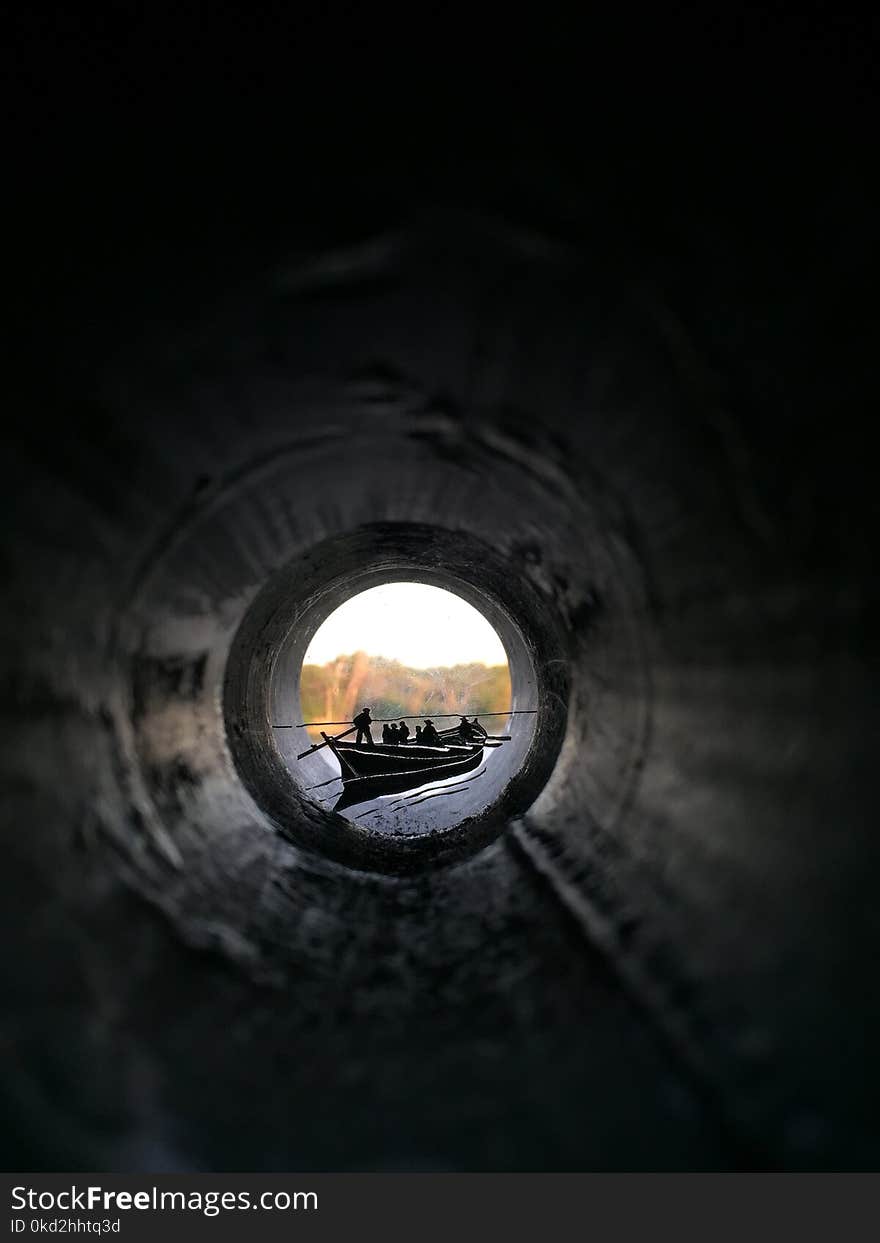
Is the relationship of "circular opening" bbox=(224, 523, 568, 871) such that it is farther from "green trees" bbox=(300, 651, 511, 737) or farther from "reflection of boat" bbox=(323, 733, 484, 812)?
"green trees" bbox=(300, 651, 511, 737)

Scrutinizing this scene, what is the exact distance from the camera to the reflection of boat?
20.1 ft

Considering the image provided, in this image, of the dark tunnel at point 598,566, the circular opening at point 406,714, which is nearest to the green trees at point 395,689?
the circular opening at point 406,714

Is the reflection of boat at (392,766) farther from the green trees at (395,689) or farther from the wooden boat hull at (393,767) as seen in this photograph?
the green trees at (395,689)

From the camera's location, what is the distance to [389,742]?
7.25 meters

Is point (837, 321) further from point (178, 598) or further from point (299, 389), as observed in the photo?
point (178, 598)

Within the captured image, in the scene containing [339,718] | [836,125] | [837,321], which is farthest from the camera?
Answer: [339,718]

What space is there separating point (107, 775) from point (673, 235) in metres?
1.88

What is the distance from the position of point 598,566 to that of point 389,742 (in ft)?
15.1

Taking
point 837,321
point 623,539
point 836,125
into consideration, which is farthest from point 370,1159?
point 836,125

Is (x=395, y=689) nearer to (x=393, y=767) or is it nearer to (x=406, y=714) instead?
(x=406, y=714)

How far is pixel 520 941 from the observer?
276 centimetres

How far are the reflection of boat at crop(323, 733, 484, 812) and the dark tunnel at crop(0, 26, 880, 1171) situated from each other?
129 inches

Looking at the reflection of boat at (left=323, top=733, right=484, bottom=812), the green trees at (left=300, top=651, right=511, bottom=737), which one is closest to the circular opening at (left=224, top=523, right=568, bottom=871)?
the reflection of boat at (left=323, top=733, right=484, bottom=812)

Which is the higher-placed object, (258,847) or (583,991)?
(258,847)
